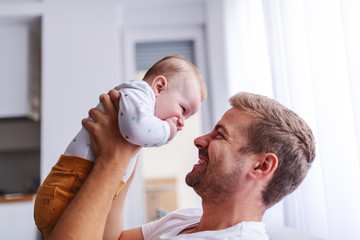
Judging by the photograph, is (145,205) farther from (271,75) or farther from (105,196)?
(105,196)

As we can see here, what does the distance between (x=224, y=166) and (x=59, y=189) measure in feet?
1.80

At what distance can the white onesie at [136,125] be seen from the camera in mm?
1048

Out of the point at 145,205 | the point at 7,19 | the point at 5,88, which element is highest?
the point at 7,19

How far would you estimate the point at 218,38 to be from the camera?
3412 millimetres

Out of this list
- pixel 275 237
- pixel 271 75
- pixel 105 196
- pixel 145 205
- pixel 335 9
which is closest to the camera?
pixel 105 196

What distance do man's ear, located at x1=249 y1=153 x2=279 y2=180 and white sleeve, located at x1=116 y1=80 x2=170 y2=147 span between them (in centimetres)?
33

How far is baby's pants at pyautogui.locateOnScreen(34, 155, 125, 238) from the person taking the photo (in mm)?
1051

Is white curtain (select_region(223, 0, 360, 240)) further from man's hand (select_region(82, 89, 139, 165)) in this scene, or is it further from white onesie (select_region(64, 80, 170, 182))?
man's hand (select_region(82, 89, 139, 165))

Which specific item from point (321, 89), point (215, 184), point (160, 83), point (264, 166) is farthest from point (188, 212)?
point (321, 89)

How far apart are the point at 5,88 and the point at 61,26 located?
82 cm

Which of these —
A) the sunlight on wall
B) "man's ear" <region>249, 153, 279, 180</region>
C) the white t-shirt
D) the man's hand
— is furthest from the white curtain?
the sunlight on wall

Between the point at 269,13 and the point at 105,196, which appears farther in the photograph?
the point at 269,13

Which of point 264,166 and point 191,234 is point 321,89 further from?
point 191,234

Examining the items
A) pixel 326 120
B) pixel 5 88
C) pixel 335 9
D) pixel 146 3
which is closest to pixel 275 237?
pixel 326 120
